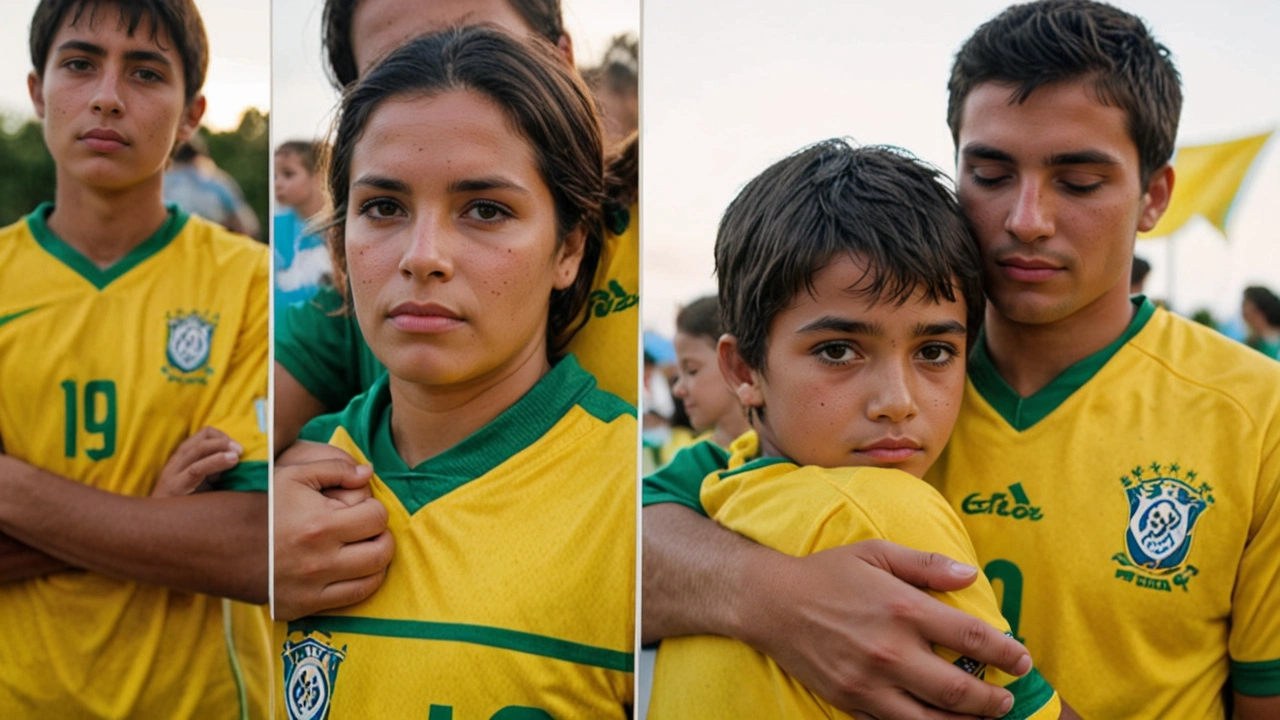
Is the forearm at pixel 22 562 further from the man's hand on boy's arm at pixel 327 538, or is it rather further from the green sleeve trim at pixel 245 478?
the man's hand on boy's arm at pixel 327 538

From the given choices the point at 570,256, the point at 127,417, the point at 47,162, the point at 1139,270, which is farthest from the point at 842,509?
the point at 47,162

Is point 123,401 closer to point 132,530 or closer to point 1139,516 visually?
point 132,530

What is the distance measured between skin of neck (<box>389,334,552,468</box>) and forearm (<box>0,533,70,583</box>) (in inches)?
38.0

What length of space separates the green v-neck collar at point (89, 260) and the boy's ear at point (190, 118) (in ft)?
0.53

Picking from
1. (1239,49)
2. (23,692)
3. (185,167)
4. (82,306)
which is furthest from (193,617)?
(1239,49)

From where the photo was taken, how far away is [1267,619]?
6.36 ft

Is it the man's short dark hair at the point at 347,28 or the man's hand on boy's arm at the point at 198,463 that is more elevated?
the man's short dark hair at the point at 347,28

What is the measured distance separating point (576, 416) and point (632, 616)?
1.20ft

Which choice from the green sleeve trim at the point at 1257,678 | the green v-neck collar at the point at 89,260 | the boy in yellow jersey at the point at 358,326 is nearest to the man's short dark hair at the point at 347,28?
the boy in yellow jersey at the point at 358,326

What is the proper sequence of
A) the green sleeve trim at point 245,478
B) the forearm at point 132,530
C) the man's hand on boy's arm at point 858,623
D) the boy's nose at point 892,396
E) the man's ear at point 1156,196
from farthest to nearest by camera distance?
1. the green sleeve trim at point 245,478
2. the forearm at point 132,530
3. the man's ear at point 1156,196
4. the boy's nose at point 892,396
5. the man's hand on boy's arm at point 858,623

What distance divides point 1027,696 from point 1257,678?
17.3 inches

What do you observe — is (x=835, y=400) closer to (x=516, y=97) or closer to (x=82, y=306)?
(x=516, y=97)

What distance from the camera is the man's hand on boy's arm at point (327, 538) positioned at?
2.09 metres

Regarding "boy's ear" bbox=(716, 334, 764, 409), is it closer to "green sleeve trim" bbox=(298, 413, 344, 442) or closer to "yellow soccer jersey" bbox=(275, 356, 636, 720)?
"yellow soccer jersey" bbox=(275, 356, 636, 720)
